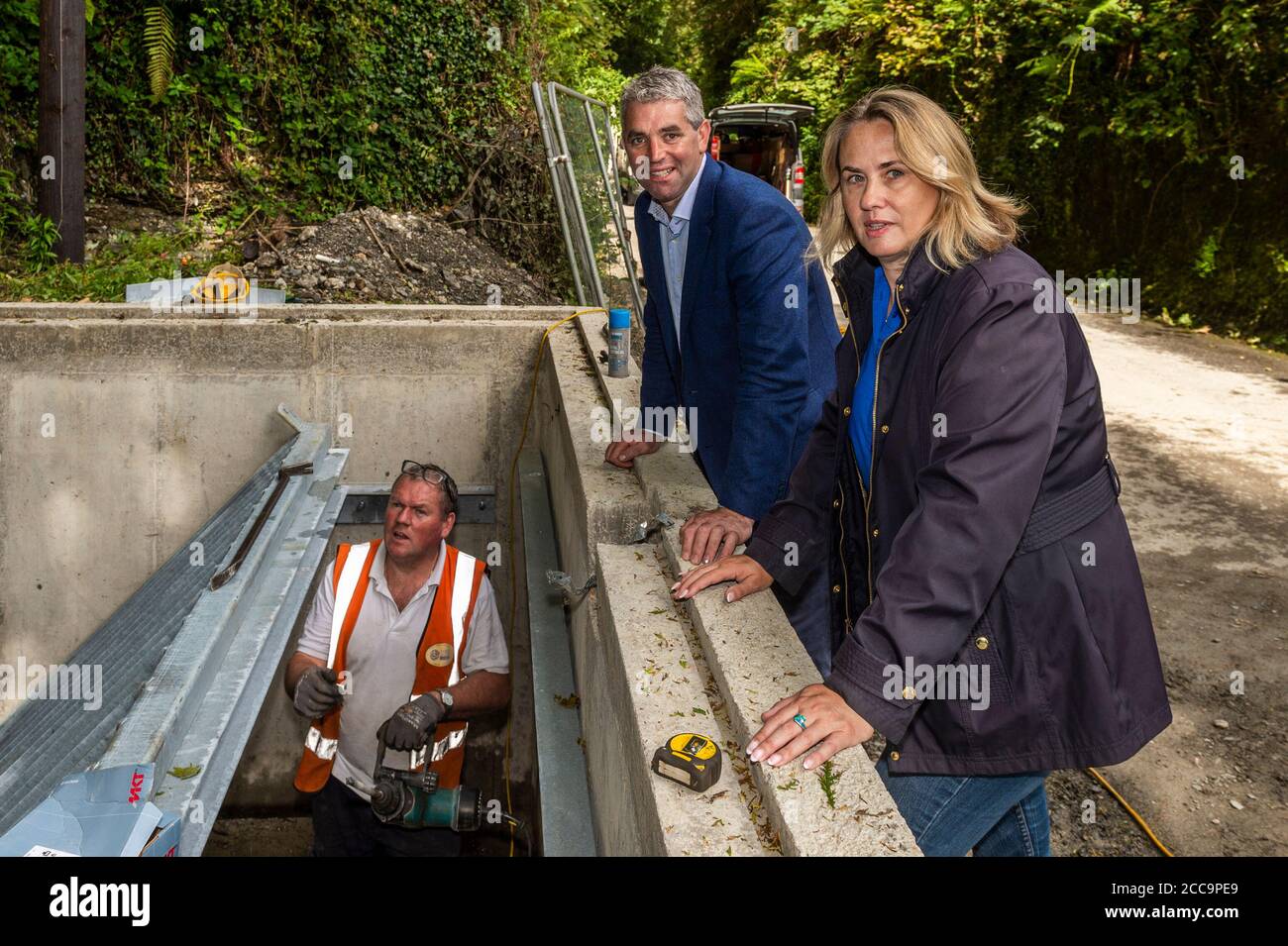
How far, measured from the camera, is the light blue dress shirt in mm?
3578

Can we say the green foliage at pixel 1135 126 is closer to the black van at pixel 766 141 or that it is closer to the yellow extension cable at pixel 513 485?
the black van at pixel 766 141

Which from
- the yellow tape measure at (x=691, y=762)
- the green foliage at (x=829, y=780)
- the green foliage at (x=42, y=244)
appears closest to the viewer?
the green foliage at (x=829, y=780)

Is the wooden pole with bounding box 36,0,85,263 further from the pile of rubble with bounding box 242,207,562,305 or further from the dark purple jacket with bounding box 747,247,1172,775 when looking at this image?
the dark purple jacket with bounding box 747,247,1172,775

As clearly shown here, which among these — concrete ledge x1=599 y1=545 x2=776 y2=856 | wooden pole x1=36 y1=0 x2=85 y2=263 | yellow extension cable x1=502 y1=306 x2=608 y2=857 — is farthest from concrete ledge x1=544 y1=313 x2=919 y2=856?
wooden pole x1=36 y1=0 x2=85 y2=263

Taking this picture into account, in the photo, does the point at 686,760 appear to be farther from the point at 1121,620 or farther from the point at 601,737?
the point at 601,737

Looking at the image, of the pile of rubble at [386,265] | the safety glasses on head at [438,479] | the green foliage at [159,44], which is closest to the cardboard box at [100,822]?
the safety glasses on head at [438,479]

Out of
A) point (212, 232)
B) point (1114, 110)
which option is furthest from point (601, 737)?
point (1114, 110)

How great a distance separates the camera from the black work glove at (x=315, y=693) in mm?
5094

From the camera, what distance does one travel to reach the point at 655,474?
3.99 metres

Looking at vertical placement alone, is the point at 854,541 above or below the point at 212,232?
below

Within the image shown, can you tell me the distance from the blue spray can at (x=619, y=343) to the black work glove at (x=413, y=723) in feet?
6.46

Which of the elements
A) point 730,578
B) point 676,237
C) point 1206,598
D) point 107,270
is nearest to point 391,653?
point 676,237

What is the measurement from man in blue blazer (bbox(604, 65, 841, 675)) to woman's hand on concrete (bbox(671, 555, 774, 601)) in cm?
20

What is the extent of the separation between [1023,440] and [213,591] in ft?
13.3
